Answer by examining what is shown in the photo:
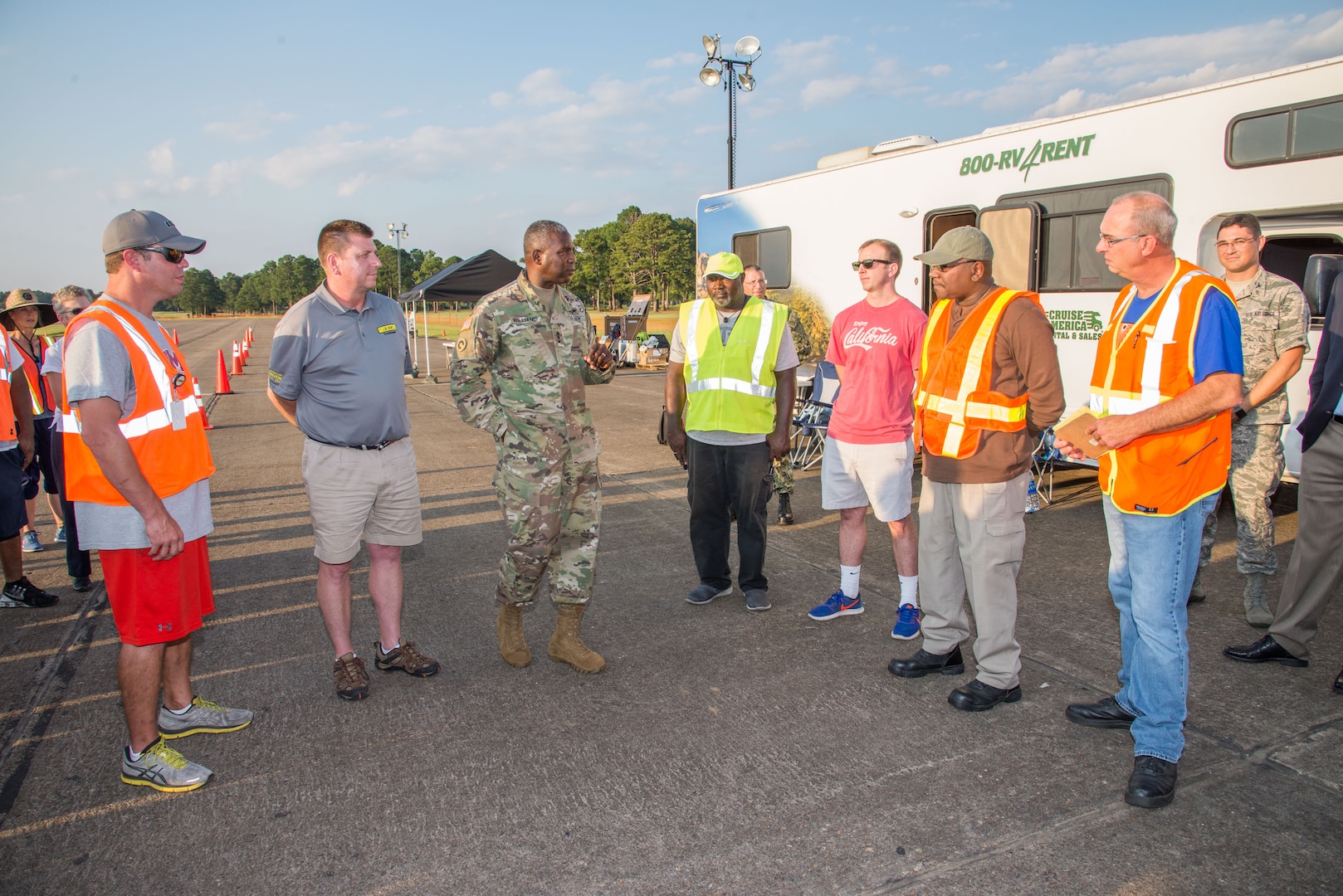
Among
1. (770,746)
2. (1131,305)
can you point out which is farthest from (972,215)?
(770,746)

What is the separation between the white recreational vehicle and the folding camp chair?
49.4 inches

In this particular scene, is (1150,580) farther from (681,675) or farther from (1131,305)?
(681,675)

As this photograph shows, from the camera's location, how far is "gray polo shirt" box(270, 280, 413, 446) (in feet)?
11.5

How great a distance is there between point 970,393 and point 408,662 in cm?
277

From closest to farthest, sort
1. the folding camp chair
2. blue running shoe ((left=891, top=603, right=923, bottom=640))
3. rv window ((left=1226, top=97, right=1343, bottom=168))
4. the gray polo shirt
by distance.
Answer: the gray polo shirt
blue running shoe ((left=891, top=603, right=923, bottom=640))
rv window ((left=1226, top=97, right=1343, bottom=168))
the folding camp chair

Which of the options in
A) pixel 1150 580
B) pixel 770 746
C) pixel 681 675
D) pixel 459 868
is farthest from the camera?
pixel 681 675

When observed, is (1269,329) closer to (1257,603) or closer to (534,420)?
(1257,603)

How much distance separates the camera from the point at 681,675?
385cm

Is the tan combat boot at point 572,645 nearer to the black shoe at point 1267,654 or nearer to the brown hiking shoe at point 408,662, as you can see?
the brown hiking shoe at point 408,662

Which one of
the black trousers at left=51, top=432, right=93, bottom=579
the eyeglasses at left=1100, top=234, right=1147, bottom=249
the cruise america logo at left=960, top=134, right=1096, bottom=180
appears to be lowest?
the black trousers at left=51, top=432, right=93, bottom=579

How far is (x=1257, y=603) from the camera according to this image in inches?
170

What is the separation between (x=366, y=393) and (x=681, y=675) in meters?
1.90

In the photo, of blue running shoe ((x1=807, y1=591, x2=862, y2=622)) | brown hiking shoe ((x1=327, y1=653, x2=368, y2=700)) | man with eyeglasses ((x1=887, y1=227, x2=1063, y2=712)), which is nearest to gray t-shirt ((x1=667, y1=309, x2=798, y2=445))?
blue running shoe ((x1=807, y1=591, x2=862, y2=622))

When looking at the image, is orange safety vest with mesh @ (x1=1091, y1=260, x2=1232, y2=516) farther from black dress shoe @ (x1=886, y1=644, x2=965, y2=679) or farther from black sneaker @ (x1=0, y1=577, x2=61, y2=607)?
black sneaker @ (x1=0, y1=577, x2=61, y2=607)
